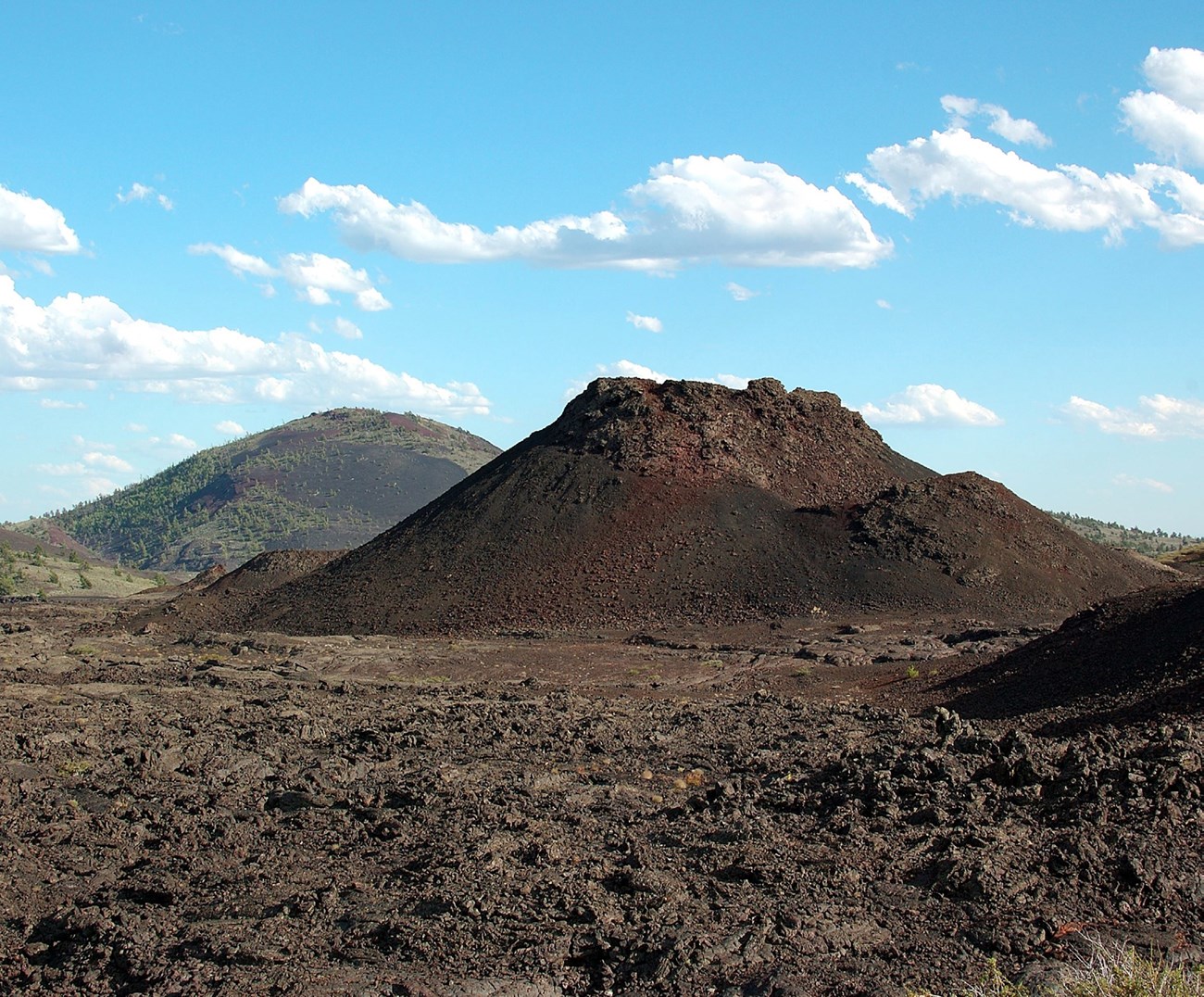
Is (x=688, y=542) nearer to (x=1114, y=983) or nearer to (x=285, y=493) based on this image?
(x=1114, y=983)

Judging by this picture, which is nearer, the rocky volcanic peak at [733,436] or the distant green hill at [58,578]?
the rocky volcanic peak at [733,436]

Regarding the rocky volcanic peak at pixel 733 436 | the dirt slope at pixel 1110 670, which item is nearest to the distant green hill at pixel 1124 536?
the rocky volcanic peak at pixel 733 436

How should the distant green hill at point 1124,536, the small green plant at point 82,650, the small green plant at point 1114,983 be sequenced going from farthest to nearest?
1. the distant green hill at point 1124,536
2. the small green plant at point 82,650
3. the small green plant at point 1114,983

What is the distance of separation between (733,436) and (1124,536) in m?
64.4

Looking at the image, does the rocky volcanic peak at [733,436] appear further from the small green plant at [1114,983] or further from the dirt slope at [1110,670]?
the small green plant at [1114,983]

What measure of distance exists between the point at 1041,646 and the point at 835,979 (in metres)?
16.9

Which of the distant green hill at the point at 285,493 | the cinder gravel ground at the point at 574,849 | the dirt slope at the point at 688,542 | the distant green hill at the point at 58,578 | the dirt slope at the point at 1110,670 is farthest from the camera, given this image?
the distant green hill at the point at 285,493

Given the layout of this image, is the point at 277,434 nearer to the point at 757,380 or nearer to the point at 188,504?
the point at 188,504

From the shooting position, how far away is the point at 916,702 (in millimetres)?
22203

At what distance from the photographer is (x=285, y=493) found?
5118 inches

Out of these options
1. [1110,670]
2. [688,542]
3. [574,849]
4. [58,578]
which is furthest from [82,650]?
[58,578]

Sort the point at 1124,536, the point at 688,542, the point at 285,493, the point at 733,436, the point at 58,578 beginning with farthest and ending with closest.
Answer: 1. the point at 285,493
2. the point at 1124,536
3. the point at 58,578
4. the point at 733,436
5. the point at 688,542

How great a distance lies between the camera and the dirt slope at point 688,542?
3644 cm

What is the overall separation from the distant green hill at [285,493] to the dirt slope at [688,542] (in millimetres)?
74792
